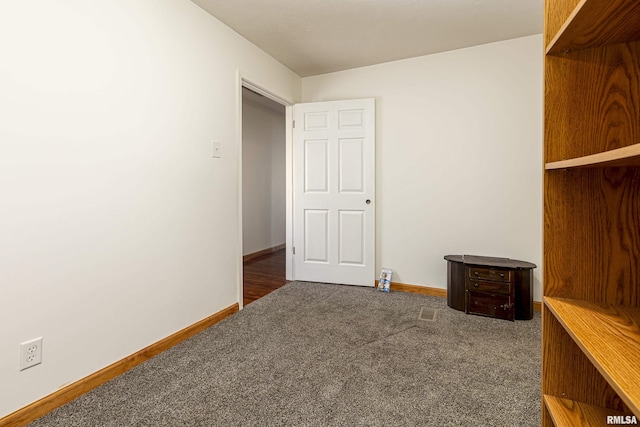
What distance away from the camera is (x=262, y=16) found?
2.50 m

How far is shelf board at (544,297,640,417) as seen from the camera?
Result: 58 cm

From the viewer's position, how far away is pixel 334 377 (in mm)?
1798

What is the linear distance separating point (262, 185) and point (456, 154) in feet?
10.4

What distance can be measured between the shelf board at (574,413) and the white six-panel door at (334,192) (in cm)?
248

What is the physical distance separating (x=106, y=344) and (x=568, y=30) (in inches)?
93.2

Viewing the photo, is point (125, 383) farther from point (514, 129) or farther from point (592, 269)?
point (514, 129)

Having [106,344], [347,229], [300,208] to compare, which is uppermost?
[300,208]

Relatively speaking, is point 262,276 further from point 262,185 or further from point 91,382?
point 91,382

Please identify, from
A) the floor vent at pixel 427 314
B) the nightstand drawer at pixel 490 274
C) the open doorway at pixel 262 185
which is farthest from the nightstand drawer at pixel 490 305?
the open doorway at pixel 262 185

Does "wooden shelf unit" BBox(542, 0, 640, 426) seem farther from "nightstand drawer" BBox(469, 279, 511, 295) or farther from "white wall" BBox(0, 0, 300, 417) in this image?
"white wall" BBox(0, 0, 300, 417)

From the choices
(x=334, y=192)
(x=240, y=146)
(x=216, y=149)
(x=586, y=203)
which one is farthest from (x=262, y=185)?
(x=586, y=203)

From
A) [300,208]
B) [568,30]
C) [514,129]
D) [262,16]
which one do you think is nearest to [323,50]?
[262,16]

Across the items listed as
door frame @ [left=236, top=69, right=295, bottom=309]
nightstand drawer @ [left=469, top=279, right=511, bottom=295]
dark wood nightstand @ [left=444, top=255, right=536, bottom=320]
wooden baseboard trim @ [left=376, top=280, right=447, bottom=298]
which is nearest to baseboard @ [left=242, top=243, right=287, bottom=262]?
door frame @ [left=236, top=69, right=295, bottom=309]

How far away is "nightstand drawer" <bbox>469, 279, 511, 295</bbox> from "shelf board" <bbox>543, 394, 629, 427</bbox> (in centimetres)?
176
